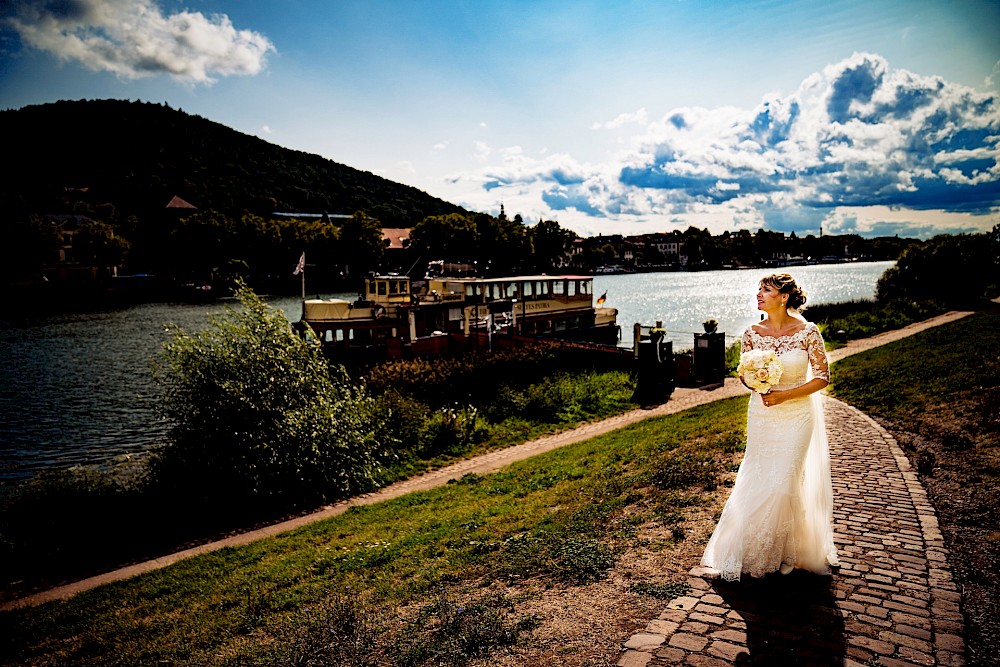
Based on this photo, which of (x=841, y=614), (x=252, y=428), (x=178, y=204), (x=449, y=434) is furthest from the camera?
(x=178, y=204)

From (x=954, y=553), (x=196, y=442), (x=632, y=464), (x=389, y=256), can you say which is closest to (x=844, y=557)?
(x=954, y=553)

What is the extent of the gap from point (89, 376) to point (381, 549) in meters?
34.5

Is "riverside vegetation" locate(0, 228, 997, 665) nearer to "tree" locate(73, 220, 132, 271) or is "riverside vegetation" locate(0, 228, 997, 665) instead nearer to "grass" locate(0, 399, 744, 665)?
"grass" locate(0, 399, 744, 665)

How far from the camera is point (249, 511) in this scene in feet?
44.5

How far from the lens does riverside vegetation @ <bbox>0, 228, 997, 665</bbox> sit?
5777mm

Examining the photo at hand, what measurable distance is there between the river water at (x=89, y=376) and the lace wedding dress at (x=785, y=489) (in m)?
17.9

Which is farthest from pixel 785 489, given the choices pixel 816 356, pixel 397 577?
pixel 397 577

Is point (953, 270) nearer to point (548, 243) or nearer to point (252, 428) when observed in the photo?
point (252, 428)

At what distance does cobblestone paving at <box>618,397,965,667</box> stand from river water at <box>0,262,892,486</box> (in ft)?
58.7

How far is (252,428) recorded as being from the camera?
45.8ft

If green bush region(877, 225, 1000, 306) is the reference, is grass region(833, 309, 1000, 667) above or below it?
below

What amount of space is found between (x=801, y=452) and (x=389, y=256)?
12424 cm

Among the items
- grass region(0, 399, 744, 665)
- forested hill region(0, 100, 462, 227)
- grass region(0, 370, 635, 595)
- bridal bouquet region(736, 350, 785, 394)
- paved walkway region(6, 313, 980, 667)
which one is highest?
Answer: forested hill region(0, 100, 462, 227)

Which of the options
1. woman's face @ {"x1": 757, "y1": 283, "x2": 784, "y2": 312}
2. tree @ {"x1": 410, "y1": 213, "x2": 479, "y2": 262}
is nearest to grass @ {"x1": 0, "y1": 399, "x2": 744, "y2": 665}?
woman's face @ {"x1": 757, "y1": 283, "x2": 784, "y2": 312}
